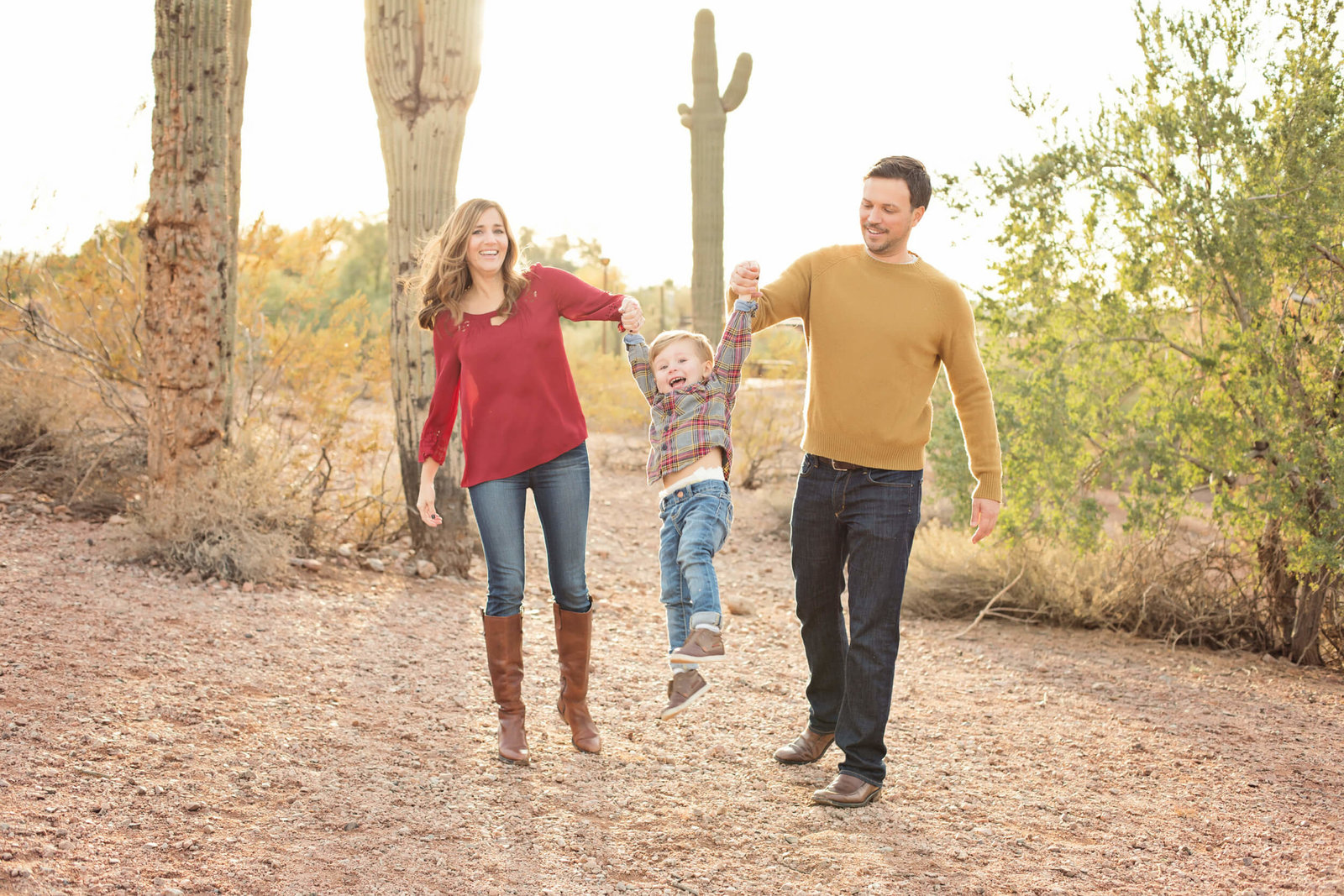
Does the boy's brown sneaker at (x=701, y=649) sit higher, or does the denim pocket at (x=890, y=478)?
the denim pocket at (x=890, y=478)

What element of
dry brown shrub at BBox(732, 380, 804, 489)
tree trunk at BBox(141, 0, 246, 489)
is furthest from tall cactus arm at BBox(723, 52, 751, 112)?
tree trunk at BBox(141, 0, 246, 489)

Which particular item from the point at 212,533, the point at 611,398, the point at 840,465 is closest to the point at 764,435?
the point at 611,398

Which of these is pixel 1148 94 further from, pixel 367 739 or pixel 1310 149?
pixel 367 739

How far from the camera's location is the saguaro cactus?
36.5 ft

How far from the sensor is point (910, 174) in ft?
11.9

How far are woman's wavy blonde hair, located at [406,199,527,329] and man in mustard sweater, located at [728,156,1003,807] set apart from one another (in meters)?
0.83

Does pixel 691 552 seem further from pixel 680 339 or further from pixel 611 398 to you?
pixel 611 398

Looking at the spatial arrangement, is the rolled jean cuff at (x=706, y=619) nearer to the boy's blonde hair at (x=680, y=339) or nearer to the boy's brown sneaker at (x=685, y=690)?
the boy's brown sneaker at (x=685, y=690)

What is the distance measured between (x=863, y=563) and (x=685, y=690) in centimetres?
78

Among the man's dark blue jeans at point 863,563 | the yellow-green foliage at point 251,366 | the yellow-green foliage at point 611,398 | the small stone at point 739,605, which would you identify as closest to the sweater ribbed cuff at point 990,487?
the man's dark blue jeans at point 863,563

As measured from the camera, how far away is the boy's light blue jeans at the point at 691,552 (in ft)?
11.6

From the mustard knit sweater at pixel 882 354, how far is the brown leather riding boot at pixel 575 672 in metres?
1.14

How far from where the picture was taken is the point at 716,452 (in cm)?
384

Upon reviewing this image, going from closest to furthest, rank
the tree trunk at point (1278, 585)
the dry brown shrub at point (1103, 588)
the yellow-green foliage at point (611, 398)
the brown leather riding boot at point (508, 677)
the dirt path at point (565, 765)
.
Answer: the dirt path at point (565, 765)
the brown leather riding boot at point (508, 677)
the tree trunk at point (1278, 585)
the dry brown shrub at point (1103, 588)
the yellow-green foliage at point (611, 398)
